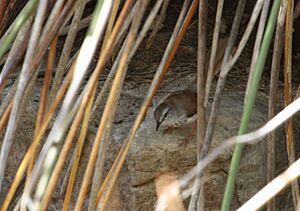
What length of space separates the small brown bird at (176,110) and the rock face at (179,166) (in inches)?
2.8

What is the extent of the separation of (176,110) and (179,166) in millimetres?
322

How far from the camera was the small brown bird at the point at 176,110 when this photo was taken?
301cm

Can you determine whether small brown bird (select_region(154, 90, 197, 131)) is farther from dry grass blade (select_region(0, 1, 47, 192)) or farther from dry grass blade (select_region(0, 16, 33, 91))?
dry grass blade (select_region(0, 1, 47, 192))

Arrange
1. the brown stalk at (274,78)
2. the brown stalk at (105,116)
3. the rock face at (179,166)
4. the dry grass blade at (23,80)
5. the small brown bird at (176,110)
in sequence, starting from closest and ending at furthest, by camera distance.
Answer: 1. the dry grass blade at (23,80)
2. the brown stalk at (105,116)
3. the brown stalk at (274,78)
4. the rock face at (179,166)
5. the small brown bird at (176,110)

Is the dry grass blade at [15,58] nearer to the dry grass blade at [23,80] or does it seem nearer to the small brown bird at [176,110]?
the dry grass blade at [23,80]

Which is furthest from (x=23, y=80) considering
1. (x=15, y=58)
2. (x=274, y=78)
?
(x=274, y=78)

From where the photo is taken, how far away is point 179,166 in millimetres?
2877

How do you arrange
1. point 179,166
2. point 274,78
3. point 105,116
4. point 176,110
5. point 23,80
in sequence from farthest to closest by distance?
1. point 176,110
2. point 179,166
3. point 274,78
4. point 105,116
5. point 23,80

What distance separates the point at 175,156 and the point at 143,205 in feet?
0.78

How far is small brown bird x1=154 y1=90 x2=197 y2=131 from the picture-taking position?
118 inches

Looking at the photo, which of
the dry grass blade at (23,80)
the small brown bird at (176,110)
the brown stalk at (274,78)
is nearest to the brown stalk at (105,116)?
the dry grass blade at (23,80)

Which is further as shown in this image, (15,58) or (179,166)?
(179,166)

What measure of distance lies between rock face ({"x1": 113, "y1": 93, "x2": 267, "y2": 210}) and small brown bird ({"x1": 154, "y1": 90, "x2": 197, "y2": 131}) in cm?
7

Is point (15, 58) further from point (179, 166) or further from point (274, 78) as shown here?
point (179, 166)
